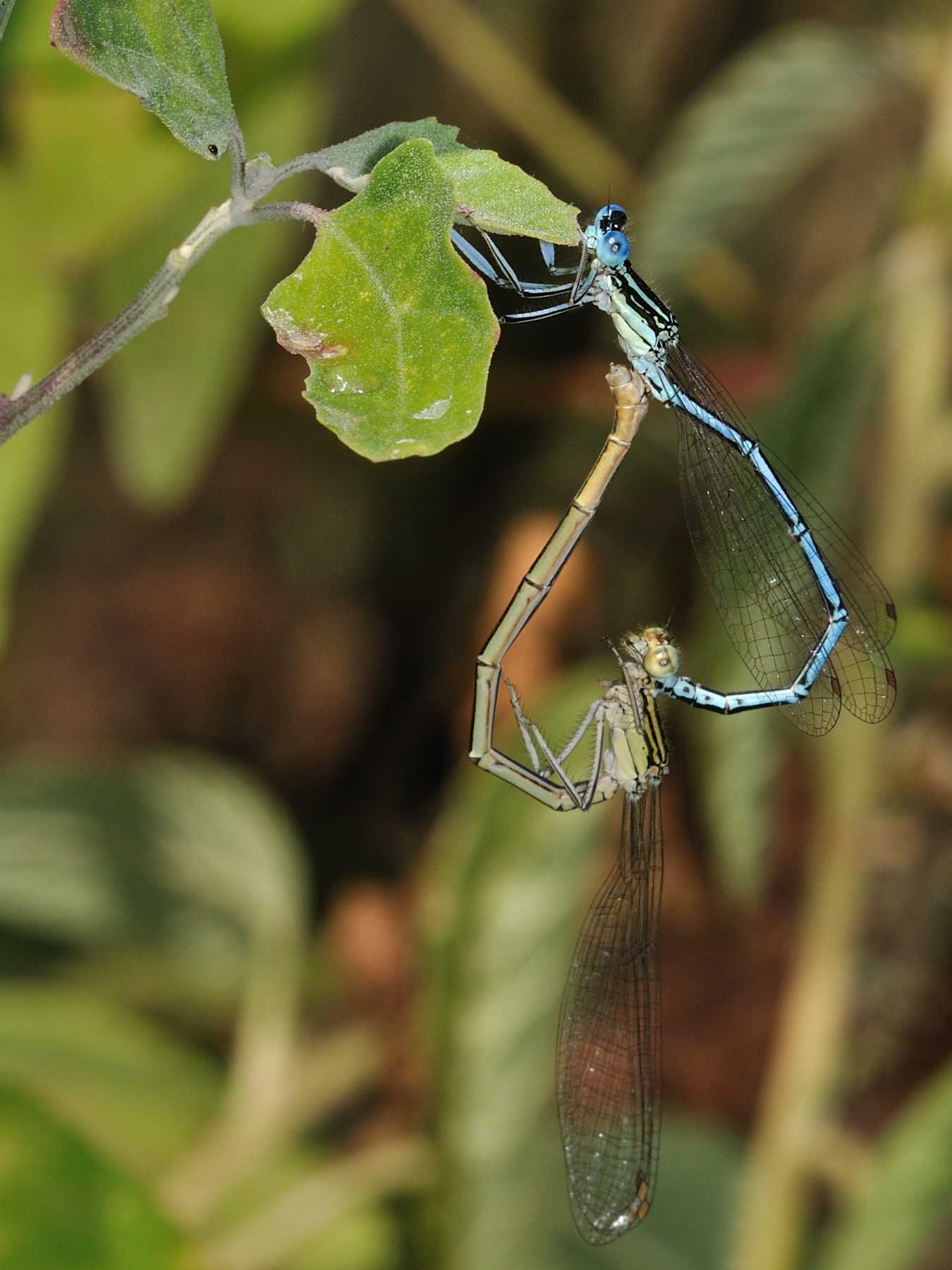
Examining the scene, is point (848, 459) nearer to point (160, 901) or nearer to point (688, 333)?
point (688, 333)

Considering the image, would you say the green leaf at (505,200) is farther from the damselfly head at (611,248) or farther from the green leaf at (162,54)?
the damselfly head at (611,248)

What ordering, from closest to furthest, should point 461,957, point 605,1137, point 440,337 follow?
point 440,337 → point 605,1137 → point 461,957

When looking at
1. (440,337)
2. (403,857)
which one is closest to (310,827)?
(403,857)

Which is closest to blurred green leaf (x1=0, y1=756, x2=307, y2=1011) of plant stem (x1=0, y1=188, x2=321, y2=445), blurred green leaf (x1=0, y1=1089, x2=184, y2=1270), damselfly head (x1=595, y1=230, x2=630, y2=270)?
blurred green leaf (x1=0, y1=1089, x2=184, y2=1270)

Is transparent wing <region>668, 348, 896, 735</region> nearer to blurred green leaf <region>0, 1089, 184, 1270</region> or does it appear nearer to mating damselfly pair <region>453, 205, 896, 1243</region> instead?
mating damselfly pair <region>453, 205, 896, 1243</region>

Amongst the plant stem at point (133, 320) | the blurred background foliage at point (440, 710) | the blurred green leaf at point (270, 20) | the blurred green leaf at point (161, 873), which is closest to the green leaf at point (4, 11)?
the plant stem at point (133, 320)

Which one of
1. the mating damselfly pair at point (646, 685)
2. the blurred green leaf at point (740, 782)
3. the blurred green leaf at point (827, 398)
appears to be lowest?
the mating damselfly pair at point (646, 685)

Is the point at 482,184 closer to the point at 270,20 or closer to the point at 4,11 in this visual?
the point at 4,11

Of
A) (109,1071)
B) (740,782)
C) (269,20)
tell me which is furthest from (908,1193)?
(269,20)
